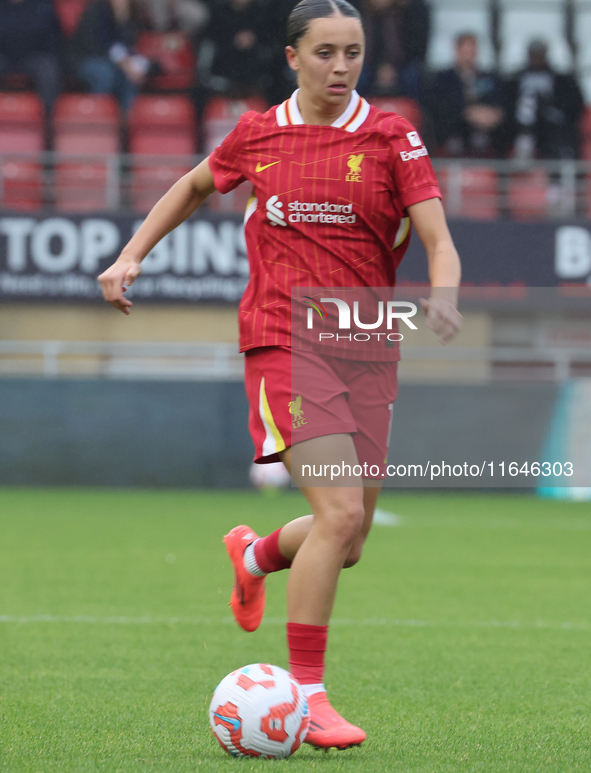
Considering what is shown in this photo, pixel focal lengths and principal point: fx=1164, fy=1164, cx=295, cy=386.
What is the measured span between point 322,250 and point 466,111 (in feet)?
40.9

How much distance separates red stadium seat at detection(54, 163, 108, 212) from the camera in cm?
1437

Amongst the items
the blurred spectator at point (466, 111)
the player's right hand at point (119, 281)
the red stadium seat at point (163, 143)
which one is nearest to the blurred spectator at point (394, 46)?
the blurred spectator at point (466, 111)

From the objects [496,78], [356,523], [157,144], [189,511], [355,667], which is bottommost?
[189,511]

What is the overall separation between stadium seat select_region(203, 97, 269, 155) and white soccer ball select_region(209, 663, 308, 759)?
486 inches

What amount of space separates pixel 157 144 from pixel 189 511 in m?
6.45

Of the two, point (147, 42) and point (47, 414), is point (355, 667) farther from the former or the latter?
point (147, 42)

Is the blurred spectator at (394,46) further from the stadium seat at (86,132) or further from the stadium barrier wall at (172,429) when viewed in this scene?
the stadium barrier wall at (172,429)

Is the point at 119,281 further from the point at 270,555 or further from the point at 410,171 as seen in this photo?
the point at 270,555

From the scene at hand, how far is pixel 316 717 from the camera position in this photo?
→ 9.62 ft

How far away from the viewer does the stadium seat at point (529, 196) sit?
14539 millimetres

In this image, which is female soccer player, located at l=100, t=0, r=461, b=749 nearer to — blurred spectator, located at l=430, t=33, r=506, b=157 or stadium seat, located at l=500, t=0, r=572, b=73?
blurred spectator, located at l=430, t=33, r=506, b=157

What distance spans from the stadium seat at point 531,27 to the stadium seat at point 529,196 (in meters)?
3.56

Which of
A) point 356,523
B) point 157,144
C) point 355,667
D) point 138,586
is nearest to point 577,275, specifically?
point 157,144

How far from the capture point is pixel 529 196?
48.0ft
